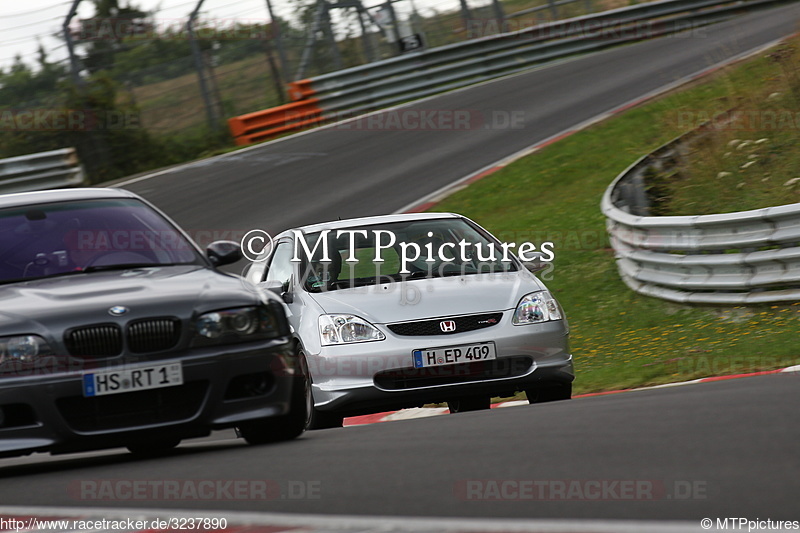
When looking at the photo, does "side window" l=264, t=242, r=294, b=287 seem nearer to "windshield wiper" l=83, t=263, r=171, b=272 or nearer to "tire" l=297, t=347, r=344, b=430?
"tire" l=297, t=347, r=344, b=430

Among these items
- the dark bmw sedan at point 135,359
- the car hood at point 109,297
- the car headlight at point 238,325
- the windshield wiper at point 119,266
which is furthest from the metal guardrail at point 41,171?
the car headlight at point 238,325

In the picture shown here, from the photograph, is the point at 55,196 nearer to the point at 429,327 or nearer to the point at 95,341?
the point at 95,341

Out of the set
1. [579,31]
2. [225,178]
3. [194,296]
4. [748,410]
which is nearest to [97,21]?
[225,178]

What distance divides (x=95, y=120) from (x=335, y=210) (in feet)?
24.7

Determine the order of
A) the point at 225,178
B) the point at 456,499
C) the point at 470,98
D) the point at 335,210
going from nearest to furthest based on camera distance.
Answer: the point at 456,499, the point at 335,210, the point at 225,178, the point at 470,98

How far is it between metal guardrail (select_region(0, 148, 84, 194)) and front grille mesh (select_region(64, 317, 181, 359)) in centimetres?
1588

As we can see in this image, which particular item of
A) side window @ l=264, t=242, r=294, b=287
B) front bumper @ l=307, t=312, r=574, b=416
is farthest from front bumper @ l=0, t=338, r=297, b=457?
side window @ l=264, t=242, r=294, b=287

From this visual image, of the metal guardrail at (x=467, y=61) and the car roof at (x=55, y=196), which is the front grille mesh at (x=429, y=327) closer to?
the car roof at (x=55, y=196)

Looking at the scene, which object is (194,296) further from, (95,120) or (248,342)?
(95,120)

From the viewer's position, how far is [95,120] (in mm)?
21875

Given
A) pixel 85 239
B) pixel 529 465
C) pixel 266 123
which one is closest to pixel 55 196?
pixel 85 239

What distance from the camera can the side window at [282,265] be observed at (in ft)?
28.2

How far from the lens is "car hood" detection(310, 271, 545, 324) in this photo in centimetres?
759

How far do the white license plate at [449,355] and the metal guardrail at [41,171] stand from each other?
1453 centimetres
